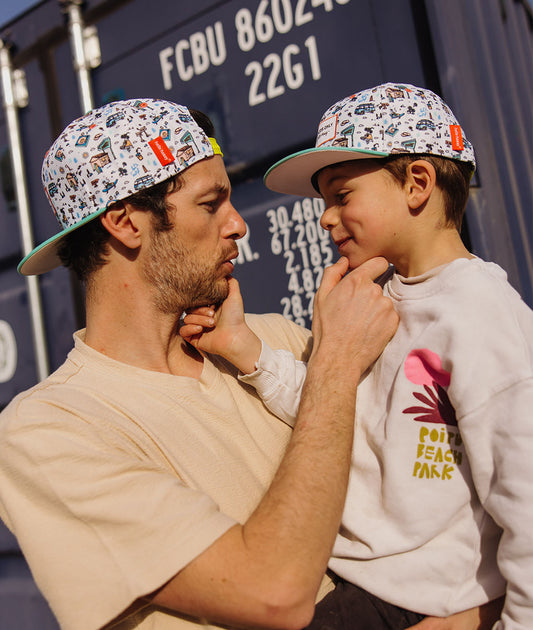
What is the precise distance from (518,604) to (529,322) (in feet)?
1.89

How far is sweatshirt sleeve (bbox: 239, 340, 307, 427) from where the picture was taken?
1.73m

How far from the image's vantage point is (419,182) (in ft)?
5.44

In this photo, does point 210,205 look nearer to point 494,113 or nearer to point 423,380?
point 423,380

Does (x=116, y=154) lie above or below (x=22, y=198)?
below

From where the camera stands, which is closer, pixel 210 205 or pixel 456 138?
pixel 456 138

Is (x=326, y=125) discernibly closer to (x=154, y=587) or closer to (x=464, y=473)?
(x=464, y=473)

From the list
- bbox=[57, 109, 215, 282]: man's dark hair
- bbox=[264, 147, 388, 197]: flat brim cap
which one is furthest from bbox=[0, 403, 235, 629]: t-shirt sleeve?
bbox=[264, 147, 388, 197]: flat brim cap

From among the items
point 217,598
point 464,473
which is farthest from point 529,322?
point 217,598

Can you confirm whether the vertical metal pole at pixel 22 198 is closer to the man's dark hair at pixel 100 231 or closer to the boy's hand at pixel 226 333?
the man's dark hair at pixel 100 231

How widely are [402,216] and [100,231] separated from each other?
82cm

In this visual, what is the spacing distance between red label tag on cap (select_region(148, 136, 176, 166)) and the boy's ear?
2.02 feet

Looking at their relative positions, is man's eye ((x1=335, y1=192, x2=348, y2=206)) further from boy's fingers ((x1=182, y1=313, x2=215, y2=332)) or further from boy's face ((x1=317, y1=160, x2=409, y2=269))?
boy's fingers ((x1=182, y1=313, x2=215, y2=332))

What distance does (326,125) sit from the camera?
173 centimetres

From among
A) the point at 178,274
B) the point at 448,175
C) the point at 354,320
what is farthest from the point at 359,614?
the point at 448,175
